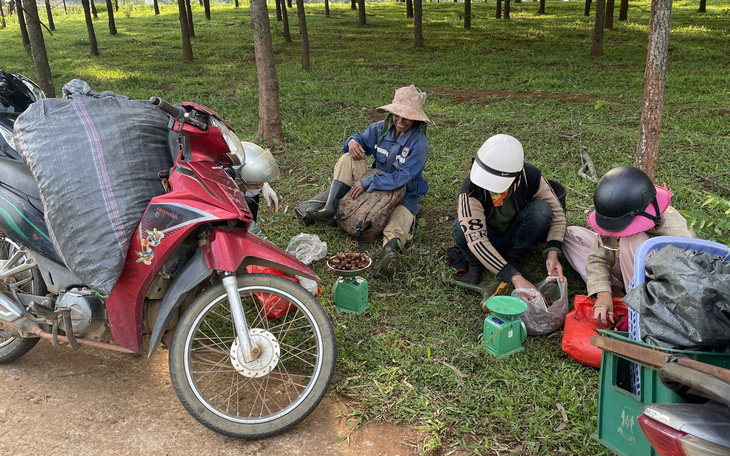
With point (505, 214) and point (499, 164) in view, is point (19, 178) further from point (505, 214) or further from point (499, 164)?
point (505, 214)

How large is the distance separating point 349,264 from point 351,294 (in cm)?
19

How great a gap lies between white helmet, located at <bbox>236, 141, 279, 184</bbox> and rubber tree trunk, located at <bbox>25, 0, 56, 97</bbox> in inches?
221

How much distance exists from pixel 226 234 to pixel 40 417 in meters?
1.32

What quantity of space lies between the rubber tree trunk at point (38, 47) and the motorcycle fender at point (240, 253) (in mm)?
6054

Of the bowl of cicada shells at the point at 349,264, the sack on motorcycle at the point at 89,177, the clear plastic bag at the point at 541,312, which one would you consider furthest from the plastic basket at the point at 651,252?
the sack on motorcycle at the point at 89,177

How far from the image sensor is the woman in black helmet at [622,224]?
291 centimetres

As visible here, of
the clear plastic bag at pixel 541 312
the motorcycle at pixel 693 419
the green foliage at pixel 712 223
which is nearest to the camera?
the motorcycle at pixel 693 419

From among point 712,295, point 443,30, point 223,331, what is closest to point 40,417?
point 223,331

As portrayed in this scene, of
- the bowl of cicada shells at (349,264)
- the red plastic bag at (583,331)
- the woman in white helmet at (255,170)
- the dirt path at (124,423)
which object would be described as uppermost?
the woman in white helmet at (255,170)

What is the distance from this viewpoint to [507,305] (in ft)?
10.3

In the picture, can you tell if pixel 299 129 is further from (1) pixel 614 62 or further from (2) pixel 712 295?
(1) pixel 614 62

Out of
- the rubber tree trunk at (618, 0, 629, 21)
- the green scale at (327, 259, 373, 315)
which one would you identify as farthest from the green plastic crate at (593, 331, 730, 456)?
the rubber tree trunk at (618, 0, 629, 21)

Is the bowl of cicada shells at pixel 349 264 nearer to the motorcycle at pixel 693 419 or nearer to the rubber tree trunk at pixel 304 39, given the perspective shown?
the motorcycle at pixel 693 419

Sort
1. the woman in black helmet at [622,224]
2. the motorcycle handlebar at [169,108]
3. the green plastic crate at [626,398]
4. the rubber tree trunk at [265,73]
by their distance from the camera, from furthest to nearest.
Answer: the rubber tree trunk at [265,73] → the woman in black helmet at [622,224] → the motorcycle handlebar at [169,108] → the green plastic crate at [626,398]
